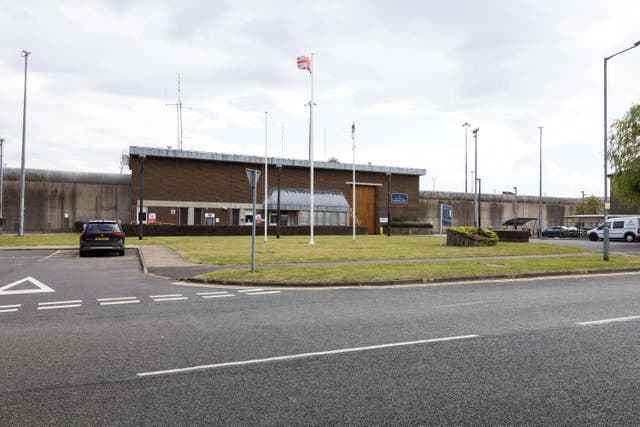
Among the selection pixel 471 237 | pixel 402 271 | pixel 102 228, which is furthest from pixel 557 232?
pixel 102 228

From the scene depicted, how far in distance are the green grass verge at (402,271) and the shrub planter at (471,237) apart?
9125 mm

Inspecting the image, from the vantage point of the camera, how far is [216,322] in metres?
7.28

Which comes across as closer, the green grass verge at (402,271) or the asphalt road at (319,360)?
the asphalt road at (319,360)

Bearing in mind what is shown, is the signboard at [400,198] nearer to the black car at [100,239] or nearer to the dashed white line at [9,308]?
the black car at [100,239]

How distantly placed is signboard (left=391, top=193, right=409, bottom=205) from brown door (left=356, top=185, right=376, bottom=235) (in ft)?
8.23

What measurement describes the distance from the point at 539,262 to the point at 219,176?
125 ft

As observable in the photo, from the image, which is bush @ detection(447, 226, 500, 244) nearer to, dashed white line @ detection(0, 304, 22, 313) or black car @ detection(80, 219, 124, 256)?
black car @ detection(80, 219, 124, 256)

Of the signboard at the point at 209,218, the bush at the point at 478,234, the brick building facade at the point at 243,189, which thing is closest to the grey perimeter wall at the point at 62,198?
the brick building facade at the point at 243,189

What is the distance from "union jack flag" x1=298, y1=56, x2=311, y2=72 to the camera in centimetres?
2798

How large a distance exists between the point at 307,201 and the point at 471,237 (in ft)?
89.4

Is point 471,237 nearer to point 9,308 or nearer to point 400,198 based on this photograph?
point 9,308

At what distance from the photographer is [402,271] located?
1362 cm

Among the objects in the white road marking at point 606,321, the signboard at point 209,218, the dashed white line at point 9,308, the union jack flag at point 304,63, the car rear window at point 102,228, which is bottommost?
the dashed white line at point 9,308

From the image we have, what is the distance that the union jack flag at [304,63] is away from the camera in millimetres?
27984
